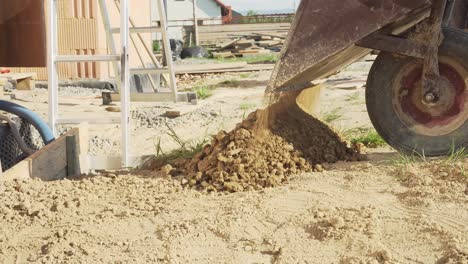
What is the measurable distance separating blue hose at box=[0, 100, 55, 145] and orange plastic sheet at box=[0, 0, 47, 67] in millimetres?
492

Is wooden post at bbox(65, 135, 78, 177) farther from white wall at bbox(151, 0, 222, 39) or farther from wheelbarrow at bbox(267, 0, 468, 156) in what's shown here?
white wall at bbox(151, 0, 222, 39)

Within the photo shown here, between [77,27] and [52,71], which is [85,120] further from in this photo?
[77,27]

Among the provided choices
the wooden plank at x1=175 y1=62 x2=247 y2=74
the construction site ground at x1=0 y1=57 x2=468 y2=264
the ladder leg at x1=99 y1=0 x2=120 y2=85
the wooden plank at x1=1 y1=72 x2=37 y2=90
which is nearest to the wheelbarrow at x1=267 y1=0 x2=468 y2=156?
the construction site ground at x1=0 y1=57 x2=468 y2=264

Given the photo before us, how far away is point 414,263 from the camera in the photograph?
2.94 m

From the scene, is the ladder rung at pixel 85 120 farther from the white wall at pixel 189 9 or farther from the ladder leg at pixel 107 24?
the white wall at pixel 189 9

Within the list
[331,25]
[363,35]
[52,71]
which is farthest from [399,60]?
[52,71]

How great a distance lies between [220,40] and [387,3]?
27184 mm

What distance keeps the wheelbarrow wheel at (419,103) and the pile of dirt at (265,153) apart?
1.36 feet

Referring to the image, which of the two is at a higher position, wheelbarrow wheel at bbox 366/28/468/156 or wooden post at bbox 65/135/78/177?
wheelbarrow wheel at bbox 366/28/468/156

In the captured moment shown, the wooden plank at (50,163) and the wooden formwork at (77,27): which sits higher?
the wooden formwork at (77,27)

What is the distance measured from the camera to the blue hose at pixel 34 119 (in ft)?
16.5

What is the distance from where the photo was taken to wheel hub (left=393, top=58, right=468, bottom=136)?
439cm

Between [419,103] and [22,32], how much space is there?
10.3 feet

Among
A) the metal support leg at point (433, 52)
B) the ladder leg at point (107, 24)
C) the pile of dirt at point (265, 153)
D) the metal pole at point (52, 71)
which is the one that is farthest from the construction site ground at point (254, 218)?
the ladder leg at point (107, 24)
